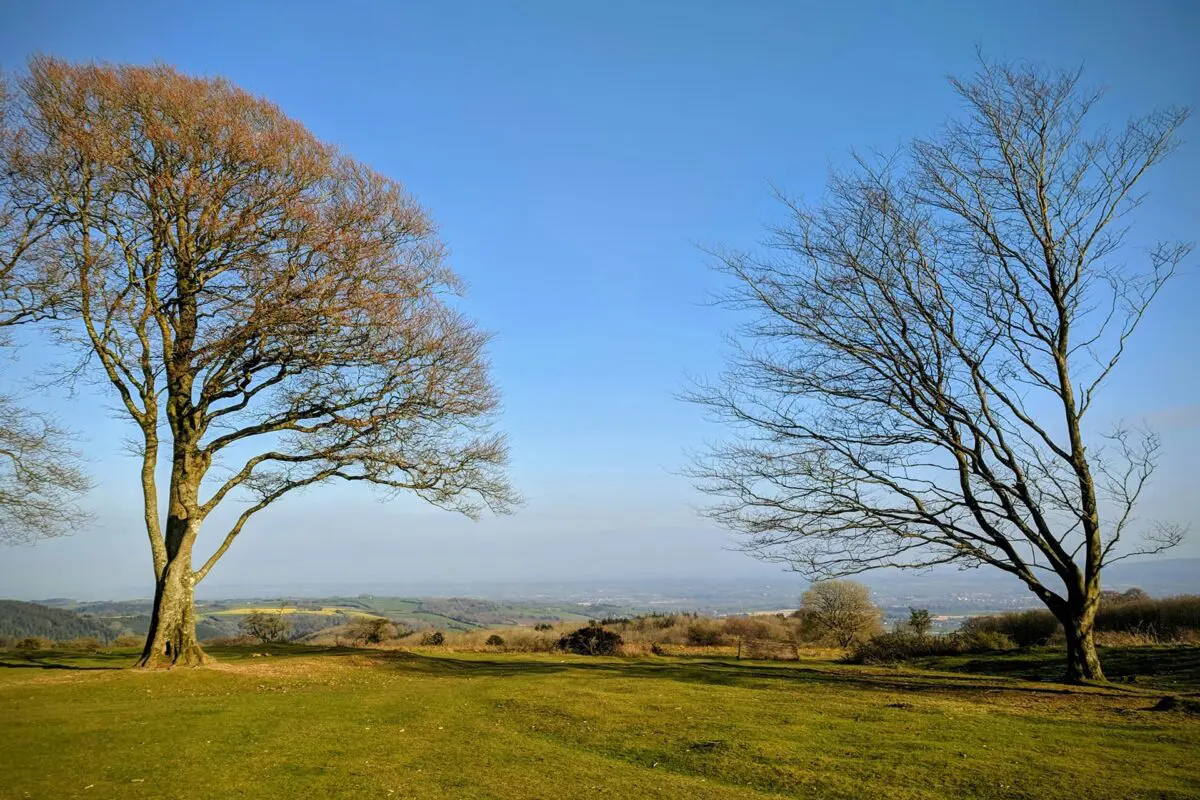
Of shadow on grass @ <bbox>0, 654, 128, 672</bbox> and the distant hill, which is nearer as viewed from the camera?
shadow on grass @ <bbox>0, 654, 128, 672</bbox>

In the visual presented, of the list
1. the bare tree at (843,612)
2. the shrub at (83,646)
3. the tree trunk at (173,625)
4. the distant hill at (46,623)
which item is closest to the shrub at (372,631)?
the shrub at (83,646)

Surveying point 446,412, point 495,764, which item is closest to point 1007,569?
point 495,764

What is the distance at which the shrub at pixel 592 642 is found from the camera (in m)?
22.5

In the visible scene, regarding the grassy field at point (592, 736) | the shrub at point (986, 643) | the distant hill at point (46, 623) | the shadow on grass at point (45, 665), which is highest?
the shrub at point (986, 643)

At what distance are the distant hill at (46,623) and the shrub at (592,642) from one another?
2061 cm

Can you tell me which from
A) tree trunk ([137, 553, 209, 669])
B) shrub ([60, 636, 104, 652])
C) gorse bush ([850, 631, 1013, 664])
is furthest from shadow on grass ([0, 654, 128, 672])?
gorse bush ([850, 631, 1013, 664])

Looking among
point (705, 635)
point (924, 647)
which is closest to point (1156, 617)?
point (924, 647)

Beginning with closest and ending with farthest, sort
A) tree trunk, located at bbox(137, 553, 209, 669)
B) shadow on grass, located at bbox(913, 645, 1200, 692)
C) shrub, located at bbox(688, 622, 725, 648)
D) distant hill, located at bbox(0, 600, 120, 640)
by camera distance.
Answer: shadow on grass, located at bbox(913, 645, 1200, 692) < tree trunk, located at bbox(137, 553, 209, 669) < shrub, located at bbox(688, 622, 725, 648) < distant hill, located at bbox(0, 600, 120, 640)

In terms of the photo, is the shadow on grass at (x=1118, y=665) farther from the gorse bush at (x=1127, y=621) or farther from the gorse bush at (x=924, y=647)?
the gorse bush at (x=1127, y=621)

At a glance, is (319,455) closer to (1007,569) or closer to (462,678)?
(462,678)

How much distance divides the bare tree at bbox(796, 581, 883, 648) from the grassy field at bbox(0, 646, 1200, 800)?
15.0 metres

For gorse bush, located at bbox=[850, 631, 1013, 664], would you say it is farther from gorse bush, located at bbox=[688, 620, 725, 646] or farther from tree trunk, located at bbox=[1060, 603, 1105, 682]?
gorse bush, located at bbox=[688, 620, 725, 646]

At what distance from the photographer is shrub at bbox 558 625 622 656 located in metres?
Answer: 22.5

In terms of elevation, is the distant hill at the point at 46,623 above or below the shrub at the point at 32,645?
below
